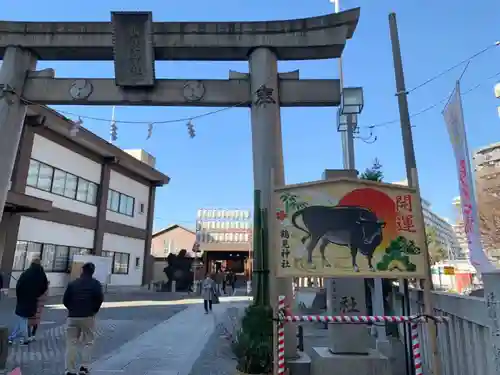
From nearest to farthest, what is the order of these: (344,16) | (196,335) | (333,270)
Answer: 1. (333,270)
2. (344,16)
3. (196,335)

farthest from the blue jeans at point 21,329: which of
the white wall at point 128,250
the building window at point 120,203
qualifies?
the building window at point 120,203

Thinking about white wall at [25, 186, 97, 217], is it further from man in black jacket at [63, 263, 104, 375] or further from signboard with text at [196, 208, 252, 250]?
signboard with text at [196, 208, 252, 250]

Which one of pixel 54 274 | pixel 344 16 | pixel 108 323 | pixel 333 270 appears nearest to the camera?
pixel 333 270

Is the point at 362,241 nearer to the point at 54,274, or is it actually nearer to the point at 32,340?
the point at 32,340

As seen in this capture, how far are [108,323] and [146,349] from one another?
173 inches

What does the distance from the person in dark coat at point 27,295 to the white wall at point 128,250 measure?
67.8 feet

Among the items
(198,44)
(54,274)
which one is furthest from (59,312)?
(198,44)

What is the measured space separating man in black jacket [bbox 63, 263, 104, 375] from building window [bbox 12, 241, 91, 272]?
1552cm

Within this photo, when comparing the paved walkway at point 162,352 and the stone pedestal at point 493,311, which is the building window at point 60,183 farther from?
the stone pedestal at point 493,311

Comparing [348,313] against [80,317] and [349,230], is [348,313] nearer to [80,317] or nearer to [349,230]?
[349,230]

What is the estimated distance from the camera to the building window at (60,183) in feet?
72.1

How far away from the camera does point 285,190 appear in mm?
5633

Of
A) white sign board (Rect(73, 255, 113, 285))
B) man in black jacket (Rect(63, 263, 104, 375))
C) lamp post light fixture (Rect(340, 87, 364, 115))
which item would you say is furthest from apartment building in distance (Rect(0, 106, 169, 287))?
lamp post light fixture (Rect(340, 87, 364, 115))

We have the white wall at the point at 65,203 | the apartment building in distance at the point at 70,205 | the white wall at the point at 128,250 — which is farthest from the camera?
the white wall at the point at 128,250
